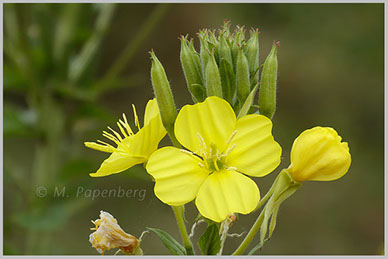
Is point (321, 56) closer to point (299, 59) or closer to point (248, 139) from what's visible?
point (299, 59)

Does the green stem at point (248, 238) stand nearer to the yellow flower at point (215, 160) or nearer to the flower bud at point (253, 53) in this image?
the yellow flower at point (215, 160)

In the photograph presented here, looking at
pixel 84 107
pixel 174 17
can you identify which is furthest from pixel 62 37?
pixel 174 17

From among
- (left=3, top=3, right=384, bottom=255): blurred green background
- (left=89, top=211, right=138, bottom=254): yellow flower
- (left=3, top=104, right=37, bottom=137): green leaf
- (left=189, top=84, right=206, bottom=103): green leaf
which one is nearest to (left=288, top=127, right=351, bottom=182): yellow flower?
(left=189, top=84, right=206, bottom=103): green leaf

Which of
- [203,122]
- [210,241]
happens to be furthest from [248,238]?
[203,122]

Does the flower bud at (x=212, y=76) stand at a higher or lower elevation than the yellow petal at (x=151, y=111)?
higher

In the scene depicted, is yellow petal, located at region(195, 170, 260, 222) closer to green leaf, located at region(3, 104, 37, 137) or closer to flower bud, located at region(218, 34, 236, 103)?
flower bud, located at region(218, 34, 236, 103)

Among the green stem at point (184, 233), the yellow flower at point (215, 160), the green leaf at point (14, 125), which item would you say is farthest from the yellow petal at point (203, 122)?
the green leaf at point (14, 125)

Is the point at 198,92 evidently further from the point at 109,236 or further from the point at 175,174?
the point at 109,236
